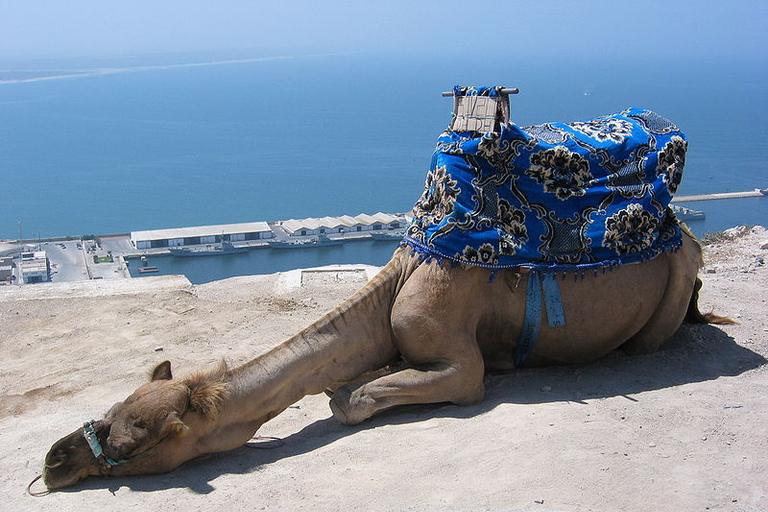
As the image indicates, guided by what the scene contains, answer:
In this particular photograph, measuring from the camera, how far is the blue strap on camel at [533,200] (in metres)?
5.66

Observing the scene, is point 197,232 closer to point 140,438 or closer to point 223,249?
point 223,249

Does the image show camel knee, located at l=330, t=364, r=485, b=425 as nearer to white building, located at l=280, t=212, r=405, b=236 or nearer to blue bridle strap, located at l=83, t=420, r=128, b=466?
blue bridle strap, located at l=83, t=420, r=128, b=466

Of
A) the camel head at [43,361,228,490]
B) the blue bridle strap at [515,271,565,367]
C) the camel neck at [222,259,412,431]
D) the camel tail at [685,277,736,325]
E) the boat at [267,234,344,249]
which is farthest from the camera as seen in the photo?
the boat at [267,234,344,249]

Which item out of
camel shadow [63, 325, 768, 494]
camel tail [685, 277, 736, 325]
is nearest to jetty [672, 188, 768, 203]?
camel tail [685, 277, 736, 325]

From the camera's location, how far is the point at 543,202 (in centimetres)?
593

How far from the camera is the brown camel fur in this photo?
493cm

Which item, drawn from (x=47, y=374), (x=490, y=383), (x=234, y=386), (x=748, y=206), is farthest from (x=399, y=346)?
(x=748, y=206)

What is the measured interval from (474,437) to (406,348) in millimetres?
898

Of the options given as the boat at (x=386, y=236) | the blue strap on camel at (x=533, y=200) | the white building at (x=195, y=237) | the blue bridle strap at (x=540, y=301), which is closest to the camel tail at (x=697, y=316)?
the blue strap on camel at (x=533, y=200)

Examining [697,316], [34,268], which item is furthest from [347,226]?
[697,316]

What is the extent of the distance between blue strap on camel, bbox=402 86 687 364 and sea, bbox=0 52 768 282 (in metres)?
26.3

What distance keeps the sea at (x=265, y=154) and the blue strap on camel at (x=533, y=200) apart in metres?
26.3

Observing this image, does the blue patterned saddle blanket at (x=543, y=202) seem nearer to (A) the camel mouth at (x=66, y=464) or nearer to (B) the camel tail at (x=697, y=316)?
(B) the camel tail at (x=697, y=316)

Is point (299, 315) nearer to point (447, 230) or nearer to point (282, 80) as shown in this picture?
point (447, 230)
